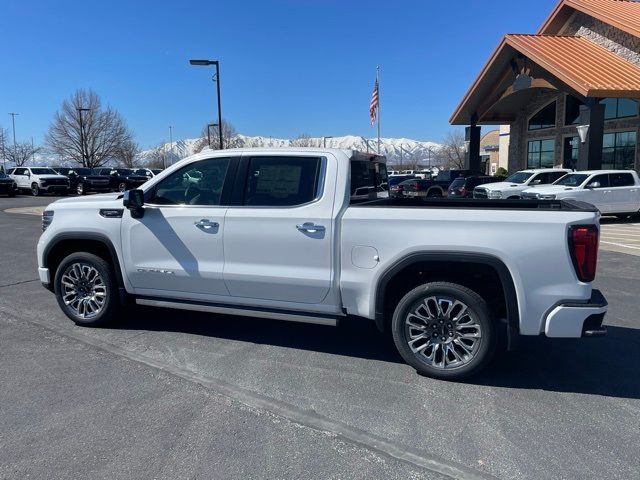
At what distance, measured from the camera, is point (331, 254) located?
442cm

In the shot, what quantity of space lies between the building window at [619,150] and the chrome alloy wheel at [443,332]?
21882 millimetres

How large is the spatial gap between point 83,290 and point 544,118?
28.7 meters

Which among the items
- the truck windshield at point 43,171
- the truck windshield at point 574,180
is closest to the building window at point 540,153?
the truck windshield at point 574,180

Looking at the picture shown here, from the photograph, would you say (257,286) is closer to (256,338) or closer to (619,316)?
(256,338)

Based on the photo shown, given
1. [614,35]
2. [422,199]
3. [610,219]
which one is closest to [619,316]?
[422,199]

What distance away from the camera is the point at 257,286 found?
4.73 meters

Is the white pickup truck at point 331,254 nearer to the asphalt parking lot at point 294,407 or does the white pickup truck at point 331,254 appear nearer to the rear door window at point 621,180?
the asphalt parking lot at point 294,407

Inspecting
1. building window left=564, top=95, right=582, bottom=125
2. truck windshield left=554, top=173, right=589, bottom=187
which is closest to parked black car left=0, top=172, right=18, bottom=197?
truck windshield left=554, top=173, right=589, bottom=187

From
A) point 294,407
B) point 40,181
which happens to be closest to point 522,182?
point 294,407

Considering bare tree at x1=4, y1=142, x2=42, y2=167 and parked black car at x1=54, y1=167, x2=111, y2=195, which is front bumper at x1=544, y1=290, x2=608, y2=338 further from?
bare tree at x1=4, y1=142, x2=42, y2=167

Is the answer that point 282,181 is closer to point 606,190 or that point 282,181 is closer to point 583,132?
point 606,190

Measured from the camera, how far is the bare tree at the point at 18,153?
8188cm

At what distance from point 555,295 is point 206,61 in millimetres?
19333

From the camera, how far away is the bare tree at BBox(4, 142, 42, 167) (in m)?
81.9
